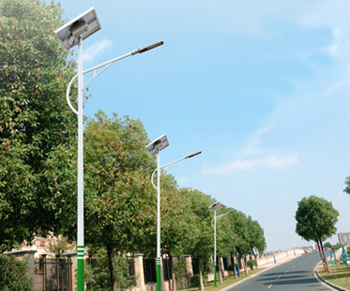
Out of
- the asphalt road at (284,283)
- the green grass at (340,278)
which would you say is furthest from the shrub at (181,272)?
the green grass at (340,278)

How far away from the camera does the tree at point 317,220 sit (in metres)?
37.7

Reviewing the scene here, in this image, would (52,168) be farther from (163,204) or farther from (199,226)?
(199,226)

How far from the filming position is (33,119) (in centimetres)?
1177

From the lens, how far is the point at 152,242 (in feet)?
94.3

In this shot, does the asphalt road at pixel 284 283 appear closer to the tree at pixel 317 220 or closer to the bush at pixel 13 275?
the tree at pixel 317 220

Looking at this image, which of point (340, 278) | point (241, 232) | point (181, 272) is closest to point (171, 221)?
point (340, 278)

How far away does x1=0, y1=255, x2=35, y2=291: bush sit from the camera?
55.1 feet

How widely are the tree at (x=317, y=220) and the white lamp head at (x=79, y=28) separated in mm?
33915

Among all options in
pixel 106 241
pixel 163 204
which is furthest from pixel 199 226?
pixel 106 241

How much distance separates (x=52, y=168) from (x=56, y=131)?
141 centimetres

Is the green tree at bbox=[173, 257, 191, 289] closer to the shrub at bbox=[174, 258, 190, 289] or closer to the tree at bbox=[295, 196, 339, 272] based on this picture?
the shrub at bbox=[174, 258, 190, 289]

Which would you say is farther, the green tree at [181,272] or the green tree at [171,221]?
the green tree at [181,272]

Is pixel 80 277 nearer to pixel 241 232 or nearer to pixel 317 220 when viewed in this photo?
pixel 317 220

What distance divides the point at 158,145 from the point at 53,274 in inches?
411
